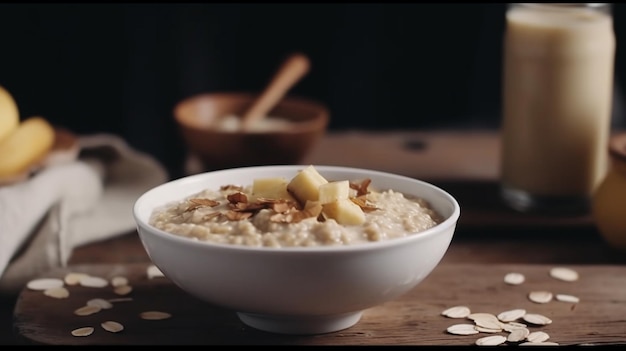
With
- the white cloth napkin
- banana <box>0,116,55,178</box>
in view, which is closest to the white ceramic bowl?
the white cloth napkin

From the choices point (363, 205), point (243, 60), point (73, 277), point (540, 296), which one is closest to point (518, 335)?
point (540, 296)

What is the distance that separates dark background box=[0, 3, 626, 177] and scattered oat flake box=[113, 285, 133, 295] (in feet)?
3.91

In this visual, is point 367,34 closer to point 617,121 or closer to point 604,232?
point 617,121

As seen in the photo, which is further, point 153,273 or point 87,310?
point 153,273

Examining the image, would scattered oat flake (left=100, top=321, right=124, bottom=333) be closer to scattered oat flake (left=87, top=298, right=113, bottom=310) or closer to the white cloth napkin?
scattered oat flake (left=87, top=298, right=113, bottom=310)

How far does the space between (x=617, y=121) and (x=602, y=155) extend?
1.18m

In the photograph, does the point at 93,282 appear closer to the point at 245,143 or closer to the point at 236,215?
the point at 236,215

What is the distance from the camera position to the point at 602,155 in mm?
2102

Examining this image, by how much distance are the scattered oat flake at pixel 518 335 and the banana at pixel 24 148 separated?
1.06 meters

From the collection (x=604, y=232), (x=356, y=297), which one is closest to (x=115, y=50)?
(x=604, y=232)

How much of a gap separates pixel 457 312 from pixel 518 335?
0.12 meters

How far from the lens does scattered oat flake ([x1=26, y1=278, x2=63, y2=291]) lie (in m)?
1.64

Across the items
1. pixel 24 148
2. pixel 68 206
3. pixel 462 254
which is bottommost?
pixel 462 254

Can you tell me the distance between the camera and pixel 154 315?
1520 mm
